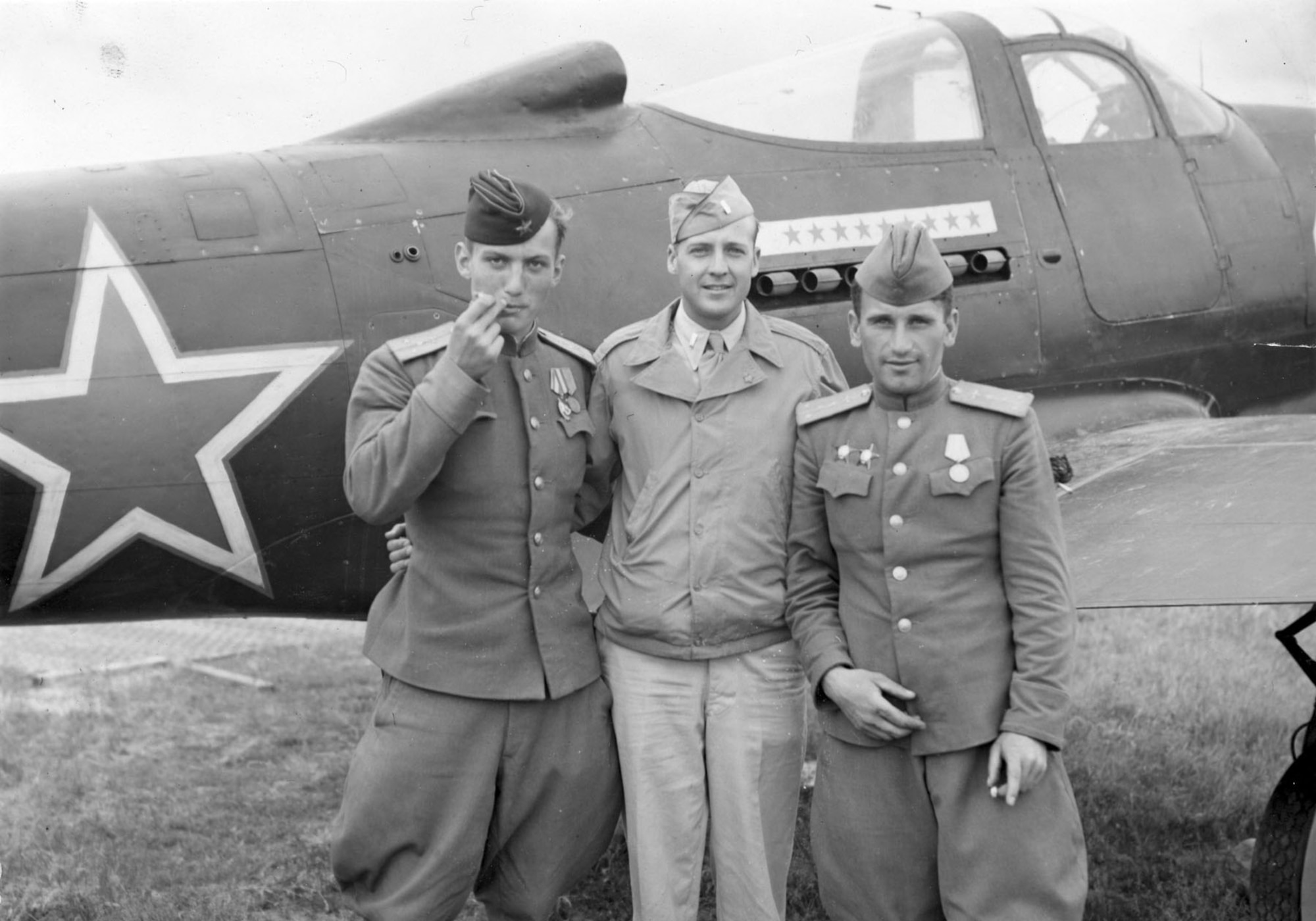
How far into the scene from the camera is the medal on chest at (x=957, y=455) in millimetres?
2531

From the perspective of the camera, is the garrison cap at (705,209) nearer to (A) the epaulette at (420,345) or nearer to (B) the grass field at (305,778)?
(A) the epaulette at (420,345)

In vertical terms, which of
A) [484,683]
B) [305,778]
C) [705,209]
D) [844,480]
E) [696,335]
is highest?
[705,209]

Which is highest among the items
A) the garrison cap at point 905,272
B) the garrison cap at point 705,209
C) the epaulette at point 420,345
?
the garrison cap at point 705,209

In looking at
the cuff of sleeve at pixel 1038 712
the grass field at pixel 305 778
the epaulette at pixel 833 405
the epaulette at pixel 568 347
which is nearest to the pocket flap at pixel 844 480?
the epaulette at pixel 833 405

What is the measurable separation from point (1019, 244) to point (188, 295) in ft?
8.56

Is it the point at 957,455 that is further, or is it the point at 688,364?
the point at 688,364

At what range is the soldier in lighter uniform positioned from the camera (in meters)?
2.45

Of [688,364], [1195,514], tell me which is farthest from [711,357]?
[1195,514]

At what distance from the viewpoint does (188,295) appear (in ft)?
11.3

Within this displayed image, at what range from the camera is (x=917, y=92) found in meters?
4.51

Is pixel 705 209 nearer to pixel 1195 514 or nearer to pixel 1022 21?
pixel 1195 514

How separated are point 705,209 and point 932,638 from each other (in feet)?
3.24

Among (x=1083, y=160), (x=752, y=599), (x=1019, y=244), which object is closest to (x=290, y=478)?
(x=752, y=599)

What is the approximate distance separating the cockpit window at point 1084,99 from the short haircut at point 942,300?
2.21m
